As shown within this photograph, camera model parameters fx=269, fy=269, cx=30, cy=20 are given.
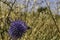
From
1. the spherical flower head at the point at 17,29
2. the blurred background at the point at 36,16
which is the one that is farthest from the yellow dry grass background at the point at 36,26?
the spherical flower head at the point at 17,29

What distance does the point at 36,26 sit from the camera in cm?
387

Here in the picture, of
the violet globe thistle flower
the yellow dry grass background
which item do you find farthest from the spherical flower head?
the yellow dry grass background

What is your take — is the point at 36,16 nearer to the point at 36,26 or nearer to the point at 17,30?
the point at 36,26

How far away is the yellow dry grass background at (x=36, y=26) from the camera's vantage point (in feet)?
11.2

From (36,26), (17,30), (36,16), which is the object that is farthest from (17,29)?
(36,16)

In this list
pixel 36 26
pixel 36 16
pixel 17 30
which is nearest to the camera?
pixel 17 30

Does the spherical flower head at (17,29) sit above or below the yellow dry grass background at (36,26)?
above

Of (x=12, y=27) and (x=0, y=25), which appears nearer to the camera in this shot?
(x=12, y=27)

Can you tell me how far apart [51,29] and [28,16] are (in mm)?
551

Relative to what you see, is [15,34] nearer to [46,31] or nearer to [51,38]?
[51,38]

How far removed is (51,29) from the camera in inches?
153

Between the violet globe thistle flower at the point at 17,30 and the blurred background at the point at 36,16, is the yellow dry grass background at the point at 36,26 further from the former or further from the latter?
the violet globe thistle flower at the point at 17,30

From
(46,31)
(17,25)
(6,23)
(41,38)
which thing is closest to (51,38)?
(41,38)

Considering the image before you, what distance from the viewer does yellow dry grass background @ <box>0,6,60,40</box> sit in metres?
3.42
